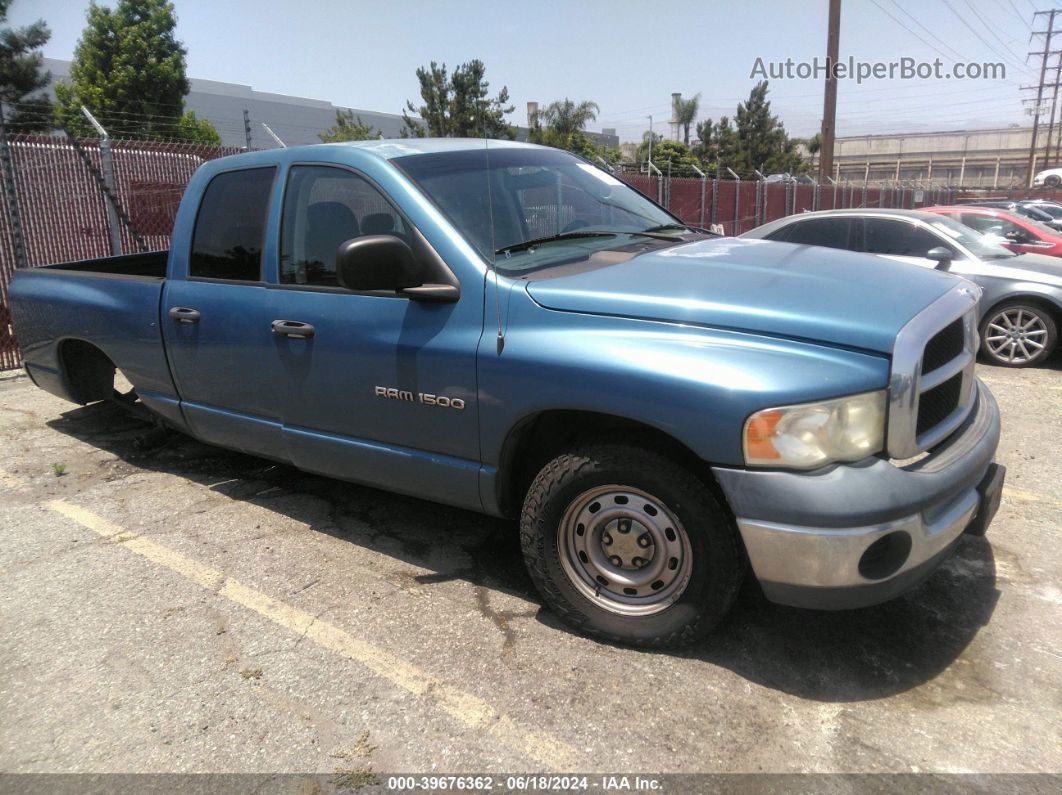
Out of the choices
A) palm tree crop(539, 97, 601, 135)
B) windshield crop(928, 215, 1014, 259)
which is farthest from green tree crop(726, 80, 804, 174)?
windshield crop(928, 215, 1014, 259)

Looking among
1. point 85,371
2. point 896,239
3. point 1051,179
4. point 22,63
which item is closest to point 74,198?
point 85,371

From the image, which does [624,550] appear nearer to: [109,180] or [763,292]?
[763,292]

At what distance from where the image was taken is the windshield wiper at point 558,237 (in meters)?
3.25

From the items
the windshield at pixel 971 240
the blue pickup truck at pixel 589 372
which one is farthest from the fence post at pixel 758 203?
the blue pickup truck at pixel 589 372

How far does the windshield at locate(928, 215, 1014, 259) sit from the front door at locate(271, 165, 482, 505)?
279 inches

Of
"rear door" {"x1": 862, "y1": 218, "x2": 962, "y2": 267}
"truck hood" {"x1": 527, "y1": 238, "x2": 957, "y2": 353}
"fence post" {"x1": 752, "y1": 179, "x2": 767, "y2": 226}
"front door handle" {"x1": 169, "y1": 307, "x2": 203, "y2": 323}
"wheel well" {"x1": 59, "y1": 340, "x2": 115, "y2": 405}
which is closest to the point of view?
"truck hood" {"x1": 527, "y1": 238, "x2": 957, "y2": 353}

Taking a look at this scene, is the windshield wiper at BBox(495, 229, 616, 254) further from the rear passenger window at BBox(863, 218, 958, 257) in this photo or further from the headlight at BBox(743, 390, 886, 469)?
the rear passenger window at BBox(863, 218, 958, 257)

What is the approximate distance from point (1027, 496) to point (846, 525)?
8.81ft

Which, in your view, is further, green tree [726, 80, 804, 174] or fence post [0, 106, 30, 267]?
green tree [726, 80, 804, 174]

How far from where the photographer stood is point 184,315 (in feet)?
13.5

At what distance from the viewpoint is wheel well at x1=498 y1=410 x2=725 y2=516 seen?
2764 millimetres

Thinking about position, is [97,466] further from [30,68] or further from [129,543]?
[30,68]

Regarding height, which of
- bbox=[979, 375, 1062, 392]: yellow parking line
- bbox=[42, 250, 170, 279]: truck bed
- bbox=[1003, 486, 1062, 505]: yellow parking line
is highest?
bbox=[42, 250, 170, 279]: truck bed

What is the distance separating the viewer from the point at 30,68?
109 ft
